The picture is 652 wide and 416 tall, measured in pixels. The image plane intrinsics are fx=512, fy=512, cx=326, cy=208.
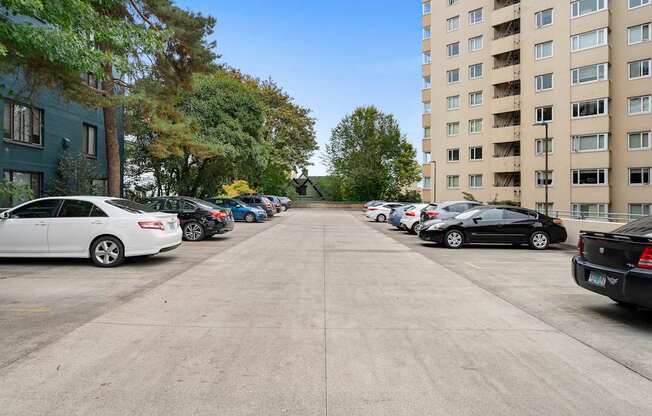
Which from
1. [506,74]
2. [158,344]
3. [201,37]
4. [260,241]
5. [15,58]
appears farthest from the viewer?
[506,74]

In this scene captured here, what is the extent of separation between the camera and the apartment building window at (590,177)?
37.8 metres

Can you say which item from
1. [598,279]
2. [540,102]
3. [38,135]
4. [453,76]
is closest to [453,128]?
[453,76]

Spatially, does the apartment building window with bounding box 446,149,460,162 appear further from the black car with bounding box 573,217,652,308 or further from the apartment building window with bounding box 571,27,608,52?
the black car with bounding box 573,217,652,308

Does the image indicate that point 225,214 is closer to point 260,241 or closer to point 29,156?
point 260,241

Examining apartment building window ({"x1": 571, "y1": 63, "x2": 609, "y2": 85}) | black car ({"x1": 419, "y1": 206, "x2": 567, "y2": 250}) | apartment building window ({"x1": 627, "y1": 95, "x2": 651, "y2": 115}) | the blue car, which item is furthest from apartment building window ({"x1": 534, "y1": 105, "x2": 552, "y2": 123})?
black car ({"x1": 419, "y1": 206, "x2": 567, "y2": 250})

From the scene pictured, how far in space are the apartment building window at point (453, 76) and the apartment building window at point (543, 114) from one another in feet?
30.9

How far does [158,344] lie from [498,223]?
13.6 metres

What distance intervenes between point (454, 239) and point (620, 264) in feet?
33.9

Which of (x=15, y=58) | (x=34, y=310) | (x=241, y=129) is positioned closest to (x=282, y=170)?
(x=241, y=129)

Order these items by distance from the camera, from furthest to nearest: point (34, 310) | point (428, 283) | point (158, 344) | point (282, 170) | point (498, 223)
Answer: point (282, 170)
point (498, 223)
point (428, 283)
point (34, 310)
point (158, 344)

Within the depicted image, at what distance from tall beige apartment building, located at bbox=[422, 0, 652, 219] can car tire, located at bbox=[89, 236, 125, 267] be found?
117 ft

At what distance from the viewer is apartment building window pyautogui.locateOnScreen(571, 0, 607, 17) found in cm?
3791

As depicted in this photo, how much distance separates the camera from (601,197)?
124ft

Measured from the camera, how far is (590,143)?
38781 mm
